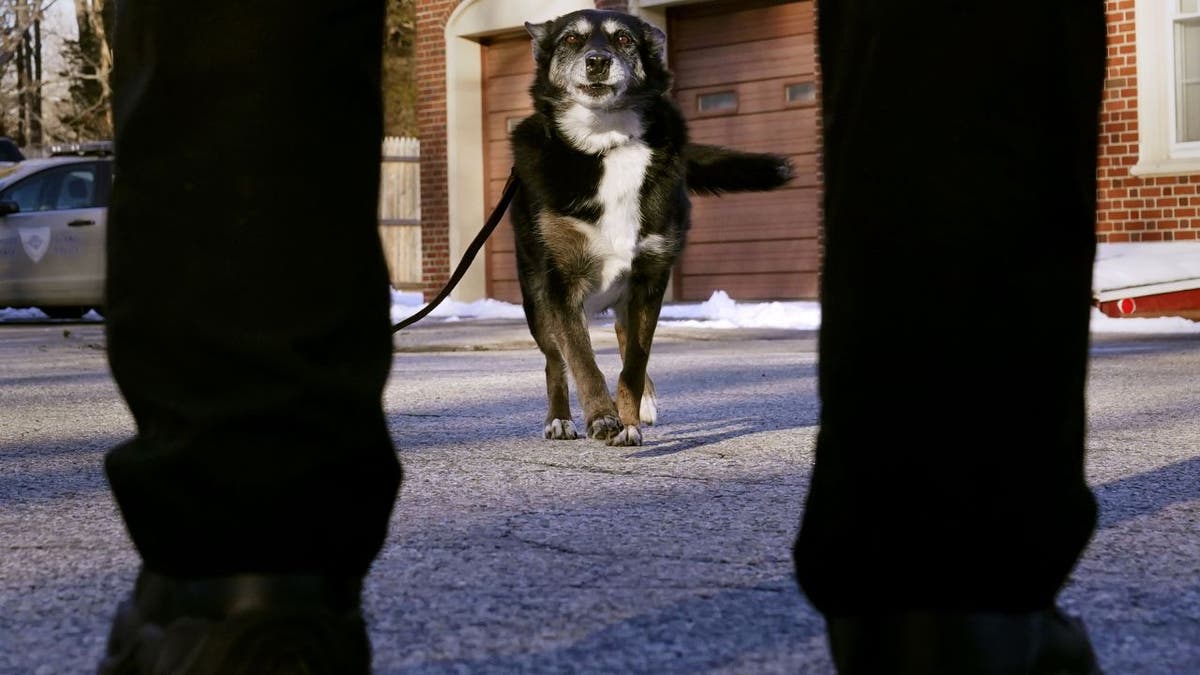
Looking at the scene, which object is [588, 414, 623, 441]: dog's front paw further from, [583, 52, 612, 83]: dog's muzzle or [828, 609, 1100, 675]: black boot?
[828, 609, 1100, 675]: black boot

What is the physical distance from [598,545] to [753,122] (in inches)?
464

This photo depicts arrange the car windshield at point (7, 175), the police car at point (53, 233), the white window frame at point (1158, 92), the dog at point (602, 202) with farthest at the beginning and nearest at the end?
the car windshield at point (7, 175) < the police car at point (53, 233) < the white window frame at point (1158, 92) < the dog at point (602, 202)

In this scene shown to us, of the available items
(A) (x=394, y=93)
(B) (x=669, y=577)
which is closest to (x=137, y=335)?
(B) (x=669, y=577)

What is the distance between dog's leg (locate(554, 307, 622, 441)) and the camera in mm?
3979

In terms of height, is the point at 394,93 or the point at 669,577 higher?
the point at 394,93

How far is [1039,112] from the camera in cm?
114

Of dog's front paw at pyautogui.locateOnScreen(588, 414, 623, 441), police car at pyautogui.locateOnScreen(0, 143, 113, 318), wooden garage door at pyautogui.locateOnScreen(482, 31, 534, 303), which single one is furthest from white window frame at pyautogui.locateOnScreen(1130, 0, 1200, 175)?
police car at pyautogui.locateOnScreen(0, 143, 113, 318)

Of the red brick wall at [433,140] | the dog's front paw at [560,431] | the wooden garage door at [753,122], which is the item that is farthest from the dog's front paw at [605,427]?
the red brick wall at [433,140]

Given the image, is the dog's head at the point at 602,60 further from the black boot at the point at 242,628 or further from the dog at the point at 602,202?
the black boot at the point at 242,628

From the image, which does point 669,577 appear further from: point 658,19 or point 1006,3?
point 658,19

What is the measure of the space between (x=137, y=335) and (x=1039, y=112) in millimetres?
715

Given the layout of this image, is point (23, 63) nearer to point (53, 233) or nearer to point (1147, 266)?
point (53, 233)

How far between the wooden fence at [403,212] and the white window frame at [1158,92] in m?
12.1

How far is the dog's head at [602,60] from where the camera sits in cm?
463
